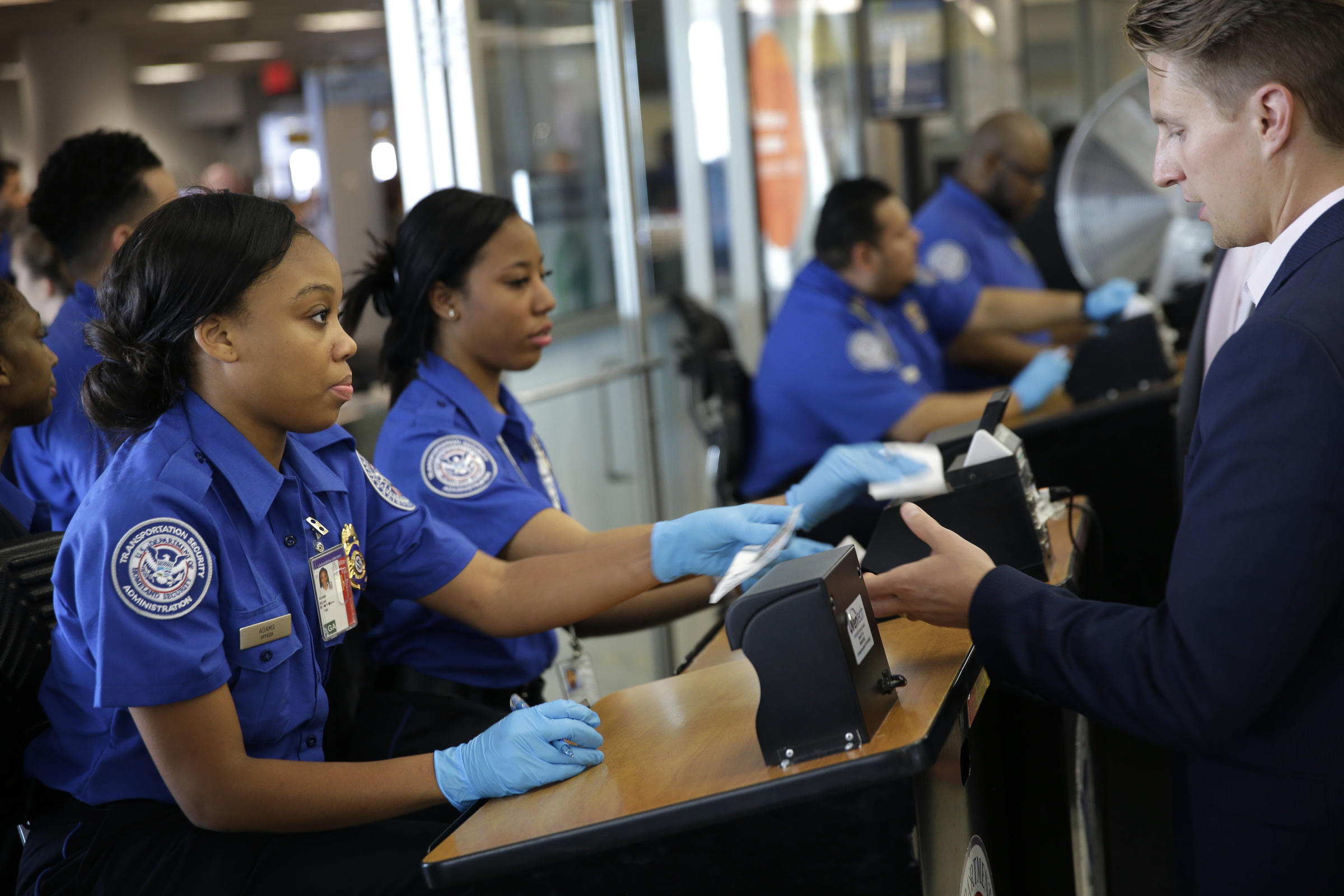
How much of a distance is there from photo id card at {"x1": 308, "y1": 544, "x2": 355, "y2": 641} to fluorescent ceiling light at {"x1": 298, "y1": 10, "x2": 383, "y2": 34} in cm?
191

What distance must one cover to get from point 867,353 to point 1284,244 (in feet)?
6.82

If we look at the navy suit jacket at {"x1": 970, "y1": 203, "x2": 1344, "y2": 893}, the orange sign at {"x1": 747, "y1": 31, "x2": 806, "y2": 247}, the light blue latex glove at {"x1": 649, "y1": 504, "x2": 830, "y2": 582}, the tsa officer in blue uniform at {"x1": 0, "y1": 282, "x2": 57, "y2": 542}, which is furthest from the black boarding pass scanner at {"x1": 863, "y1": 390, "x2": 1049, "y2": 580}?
the orange sign at {"x1": 747, "y1": 31, "x2": 806, "y2": 247}

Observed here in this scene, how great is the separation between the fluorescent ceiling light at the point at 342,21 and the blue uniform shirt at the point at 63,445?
4.14 ft

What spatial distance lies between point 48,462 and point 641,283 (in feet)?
6.65

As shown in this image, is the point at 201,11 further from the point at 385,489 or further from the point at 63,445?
the point at 385,489

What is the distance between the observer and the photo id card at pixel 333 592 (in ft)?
4.98

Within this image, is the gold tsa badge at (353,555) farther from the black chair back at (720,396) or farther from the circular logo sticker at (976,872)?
the black chair back at (720,396)

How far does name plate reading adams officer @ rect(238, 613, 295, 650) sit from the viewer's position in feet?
4.53

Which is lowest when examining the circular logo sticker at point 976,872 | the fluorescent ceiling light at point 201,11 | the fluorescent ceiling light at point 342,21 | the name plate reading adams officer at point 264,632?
the circular logo sticker at point 976,872

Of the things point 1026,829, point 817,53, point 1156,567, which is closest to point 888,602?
point 1026,829

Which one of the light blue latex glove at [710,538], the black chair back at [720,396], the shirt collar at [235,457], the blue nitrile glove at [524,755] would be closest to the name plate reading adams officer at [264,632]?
the shirt collar at [235,457]

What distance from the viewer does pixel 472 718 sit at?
1869 mm

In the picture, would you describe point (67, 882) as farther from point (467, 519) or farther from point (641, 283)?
point (641, 283)

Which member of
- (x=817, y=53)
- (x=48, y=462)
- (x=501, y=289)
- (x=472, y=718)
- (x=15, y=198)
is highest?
(x=817, y=53)
